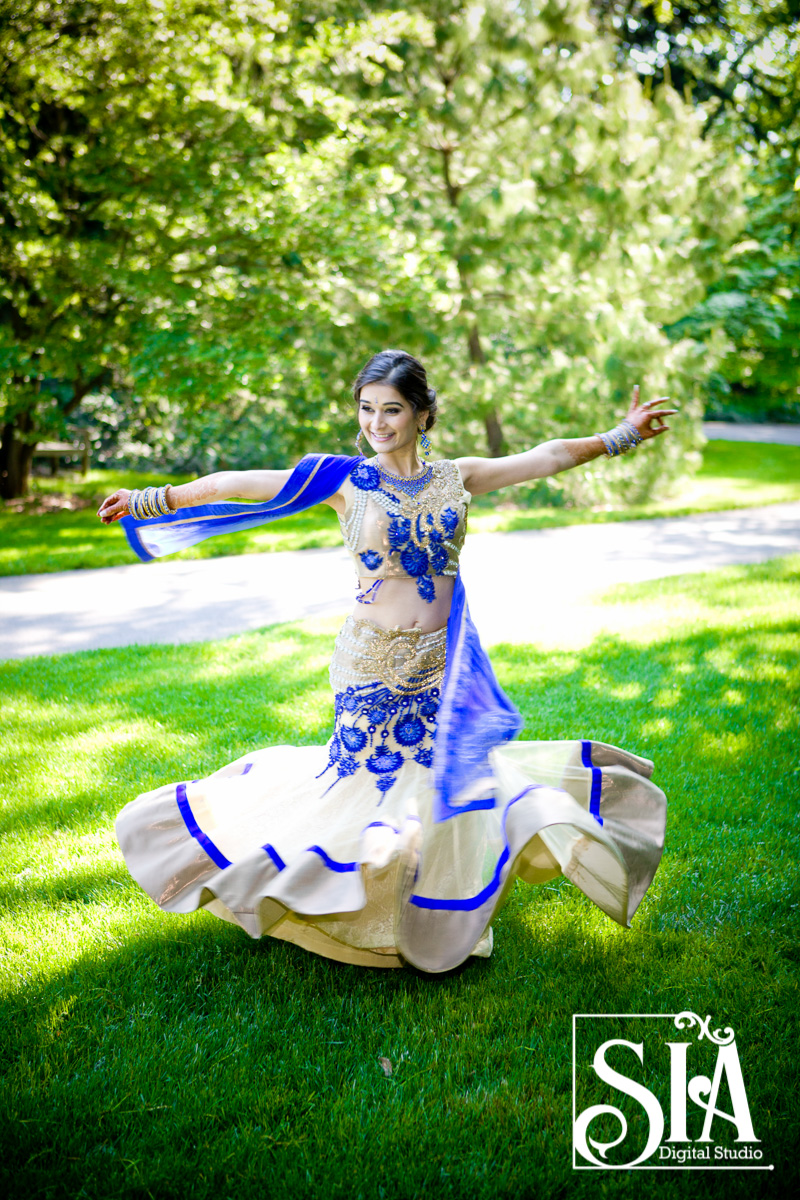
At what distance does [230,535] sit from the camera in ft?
35.7

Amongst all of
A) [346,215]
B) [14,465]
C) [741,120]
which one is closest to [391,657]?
[346,215]

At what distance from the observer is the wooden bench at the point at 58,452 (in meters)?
14.8

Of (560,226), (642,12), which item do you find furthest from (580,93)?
(642,12)

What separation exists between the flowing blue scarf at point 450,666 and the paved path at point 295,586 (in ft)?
11.9

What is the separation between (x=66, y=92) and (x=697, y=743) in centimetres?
1062

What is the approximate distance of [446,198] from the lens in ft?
41.4

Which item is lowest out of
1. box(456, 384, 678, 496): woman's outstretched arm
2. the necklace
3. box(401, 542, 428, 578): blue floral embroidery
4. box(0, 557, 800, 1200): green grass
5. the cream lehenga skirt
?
box(0, 557, 800, 1200): green grass

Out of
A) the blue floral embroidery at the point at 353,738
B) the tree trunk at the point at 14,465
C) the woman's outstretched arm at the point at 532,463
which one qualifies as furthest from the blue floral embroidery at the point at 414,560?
the tree trunk at the point at 14,465

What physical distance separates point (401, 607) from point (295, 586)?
5.39 meters

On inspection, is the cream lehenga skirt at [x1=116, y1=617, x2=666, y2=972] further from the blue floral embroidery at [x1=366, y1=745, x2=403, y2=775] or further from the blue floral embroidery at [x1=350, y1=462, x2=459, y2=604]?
the blue floral embroidery at [x1=350, y1=462, x2=459, y2=604]

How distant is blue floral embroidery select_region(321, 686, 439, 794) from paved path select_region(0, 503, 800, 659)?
3686 millimetres

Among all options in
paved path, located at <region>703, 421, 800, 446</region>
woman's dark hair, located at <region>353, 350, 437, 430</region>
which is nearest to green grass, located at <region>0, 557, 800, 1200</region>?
woman's dark hair, located at <region>353, 350, 437, 430</region>

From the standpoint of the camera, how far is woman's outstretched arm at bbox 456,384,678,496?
3.42 m

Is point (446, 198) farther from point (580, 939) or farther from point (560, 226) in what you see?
point (580, 939)
